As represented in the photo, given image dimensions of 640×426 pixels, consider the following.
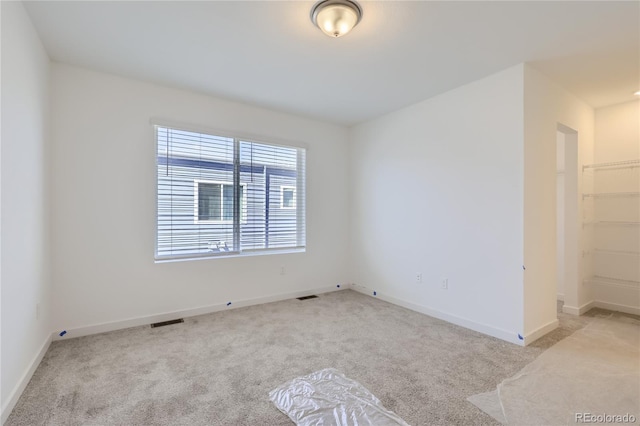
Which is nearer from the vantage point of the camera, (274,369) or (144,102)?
(274,369)

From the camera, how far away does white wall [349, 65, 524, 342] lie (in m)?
2.80

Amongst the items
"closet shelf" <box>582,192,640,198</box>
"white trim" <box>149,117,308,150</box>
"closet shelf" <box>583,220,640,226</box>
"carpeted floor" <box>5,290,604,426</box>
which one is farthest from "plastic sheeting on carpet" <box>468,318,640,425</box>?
"white trim" <box>149,117,308,150</box>

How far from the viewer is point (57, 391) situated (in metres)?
1.97

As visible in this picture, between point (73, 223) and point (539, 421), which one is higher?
point (73, 223)

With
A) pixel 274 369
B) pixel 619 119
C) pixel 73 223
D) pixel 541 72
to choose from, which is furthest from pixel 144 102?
pixel 619 119

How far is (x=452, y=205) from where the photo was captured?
10.8 ft

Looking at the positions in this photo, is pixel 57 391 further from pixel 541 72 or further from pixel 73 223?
pixel 541 72

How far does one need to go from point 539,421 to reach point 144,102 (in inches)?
164

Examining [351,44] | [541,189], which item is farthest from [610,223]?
[351,44]


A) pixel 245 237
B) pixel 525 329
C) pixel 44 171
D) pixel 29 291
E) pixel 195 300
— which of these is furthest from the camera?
pixel 245 237

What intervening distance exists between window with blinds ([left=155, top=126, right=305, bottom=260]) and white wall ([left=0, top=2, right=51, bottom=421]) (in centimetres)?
98

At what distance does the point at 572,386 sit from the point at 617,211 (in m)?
2.79

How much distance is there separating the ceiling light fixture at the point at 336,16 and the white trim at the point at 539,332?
9.84 ft

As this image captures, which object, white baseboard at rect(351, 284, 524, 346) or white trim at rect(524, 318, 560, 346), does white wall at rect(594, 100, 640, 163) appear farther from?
white baseboard at rect(351, 284, 524, 346)
